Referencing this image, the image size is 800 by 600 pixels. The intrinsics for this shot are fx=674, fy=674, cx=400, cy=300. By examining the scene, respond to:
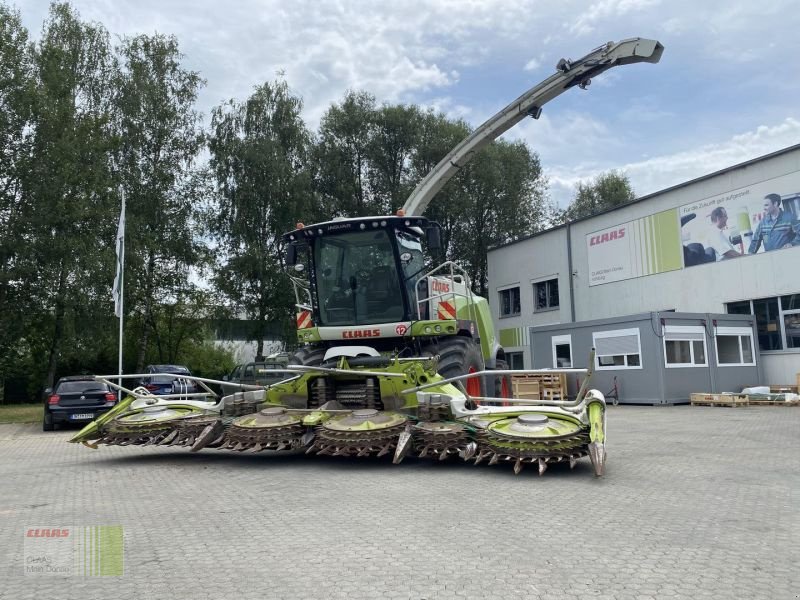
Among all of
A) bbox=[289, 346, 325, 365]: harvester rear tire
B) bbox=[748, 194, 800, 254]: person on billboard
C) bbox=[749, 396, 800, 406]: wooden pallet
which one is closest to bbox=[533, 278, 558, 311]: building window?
bbox=[748, 194, 800, 254]: person on billboard

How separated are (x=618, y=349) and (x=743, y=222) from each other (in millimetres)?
6086

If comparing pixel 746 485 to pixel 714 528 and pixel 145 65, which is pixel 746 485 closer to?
pixel 714 528

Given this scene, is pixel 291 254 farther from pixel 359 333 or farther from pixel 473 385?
pixel 473 385

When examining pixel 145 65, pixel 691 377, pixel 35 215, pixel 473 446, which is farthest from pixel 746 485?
pixel 145 65

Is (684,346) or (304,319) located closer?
(304,319)

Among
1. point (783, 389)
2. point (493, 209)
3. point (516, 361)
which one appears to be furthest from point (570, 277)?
point (493, 209)

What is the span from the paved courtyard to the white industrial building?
45.6ft

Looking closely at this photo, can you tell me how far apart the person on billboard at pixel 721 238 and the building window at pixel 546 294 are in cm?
843

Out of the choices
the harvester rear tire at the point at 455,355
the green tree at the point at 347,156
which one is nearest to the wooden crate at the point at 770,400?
the harvester rear tire at the point at 455,355

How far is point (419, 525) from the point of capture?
5.23m

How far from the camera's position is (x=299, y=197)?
3281 cm

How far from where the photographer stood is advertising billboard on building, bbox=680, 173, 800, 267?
21.4 m

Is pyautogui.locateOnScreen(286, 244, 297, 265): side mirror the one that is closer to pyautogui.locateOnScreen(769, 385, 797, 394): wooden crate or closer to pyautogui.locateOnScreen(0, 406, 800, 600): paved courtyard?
pyautogui.locateOnScreen(0, 406, 800, 600): paved courtyard

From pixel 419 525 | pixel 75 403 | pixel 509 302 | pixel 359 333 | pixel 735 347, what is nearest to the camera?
pixel 419 525
